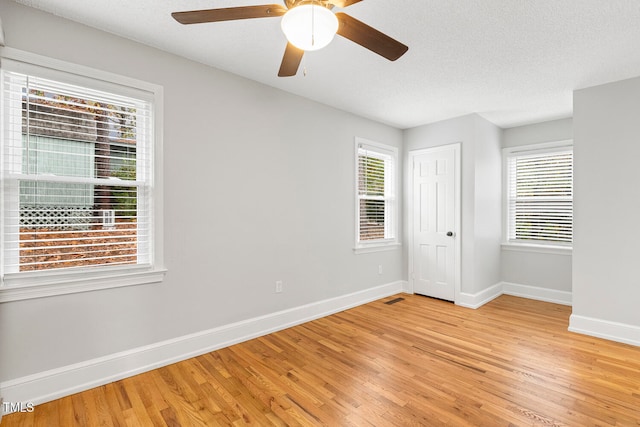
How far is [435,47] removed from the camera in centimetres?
254

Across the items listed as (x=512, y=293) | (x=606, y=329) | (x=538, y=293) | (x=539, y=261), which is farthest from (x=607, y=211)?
(x=512, y=293)

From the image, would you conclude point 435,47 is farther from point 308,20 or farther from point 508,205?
point 508,205

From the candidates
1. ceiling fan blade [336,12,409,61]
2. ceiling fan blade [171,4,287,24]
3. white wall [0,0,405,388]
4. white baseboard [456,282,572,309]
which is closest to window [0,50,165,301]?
white wall [0,0,405,388]

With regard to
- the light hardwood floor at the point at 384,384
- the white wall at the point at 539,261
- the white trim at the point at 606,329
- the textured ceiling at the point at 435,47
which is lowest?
the light hardwood floor at the point at 384,384

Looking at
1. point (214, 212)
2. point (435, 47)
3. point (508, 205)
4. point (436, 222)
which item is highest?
point (435, 47)

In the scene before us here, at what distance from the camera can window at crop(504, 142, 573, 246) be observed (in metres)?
4.43

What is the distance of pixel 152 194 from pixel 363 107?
8.89 feet

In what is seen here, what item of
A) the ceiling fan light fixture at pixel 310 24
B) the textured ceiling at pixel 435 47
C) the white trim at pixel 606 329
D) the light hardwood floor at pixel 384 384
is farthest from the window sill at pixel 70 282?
the white trim at pixel 606 329

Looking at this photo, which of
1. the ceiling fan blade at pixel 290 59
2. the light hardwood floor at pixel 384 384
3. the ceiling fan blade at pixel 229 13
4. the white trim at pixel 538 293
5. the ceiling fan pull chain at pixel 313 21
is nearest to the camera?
the ceiling fan pull chain at pixel 313 21

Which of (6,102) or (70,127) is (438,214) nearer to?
(70,127)

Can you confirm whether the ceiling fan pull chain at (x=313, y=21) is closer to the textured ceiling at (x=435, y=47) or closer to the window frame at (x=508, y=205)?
the textured ceiling at (x=435, y=47)

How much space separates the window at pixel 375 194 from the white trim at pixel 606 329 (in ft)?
7.77

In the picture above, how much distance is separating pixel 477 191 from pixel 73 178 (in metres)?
4.45

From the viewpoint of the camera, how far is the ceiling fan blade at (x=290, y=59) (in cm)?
180
